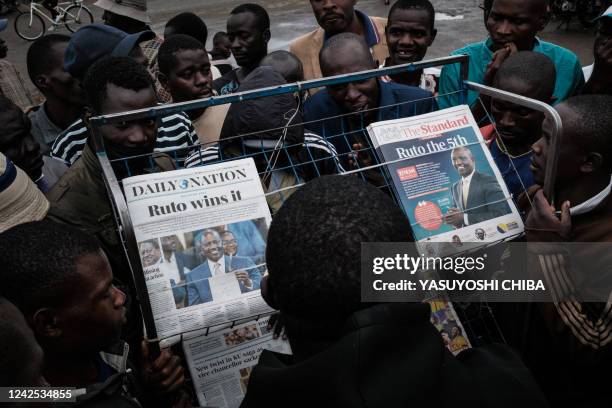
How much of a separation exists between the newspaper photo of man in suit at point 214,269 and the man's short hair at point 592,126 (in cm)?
112

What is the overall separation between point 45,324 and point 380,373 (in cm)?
97

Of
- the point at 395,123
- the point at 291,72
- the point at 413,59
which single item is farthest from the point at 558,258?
the point at 291,72

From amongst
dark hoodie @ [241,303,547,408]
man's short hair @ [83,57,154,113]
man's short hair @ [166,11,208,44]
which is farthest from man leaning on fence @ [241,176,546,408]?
man's short hair @ [166,11,208,44]

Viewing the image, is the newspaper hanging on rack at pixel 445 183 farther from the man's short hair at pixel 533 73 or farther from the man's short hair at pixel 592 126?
the man's short hair at pixel 533 73

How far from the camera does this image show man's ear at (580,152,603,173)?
5.43ft

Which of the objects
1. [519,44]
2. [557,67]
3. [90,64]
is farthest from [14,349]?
[557,67]

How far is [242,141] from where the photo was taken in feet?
6.48

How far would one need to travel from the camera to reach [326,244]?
91 cm

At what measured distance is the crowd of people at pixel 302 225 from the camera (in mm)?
904

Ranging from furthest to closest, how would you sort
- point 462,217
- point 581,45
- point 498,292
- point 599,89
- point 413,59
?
point 581,45
point 413,59
point 599,89
point 498,292
point 462,217

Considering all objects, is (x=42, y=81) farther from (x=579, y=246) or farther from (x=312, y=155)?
(x=579, y=246)

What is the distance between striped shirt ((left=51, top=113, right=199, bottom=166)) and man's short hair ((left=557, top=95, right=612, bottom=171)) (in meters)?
1.67

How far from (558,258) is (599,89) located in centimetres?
167

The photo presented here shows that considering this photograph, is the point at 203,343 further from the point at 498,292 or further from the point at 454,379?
the point at 498,292
